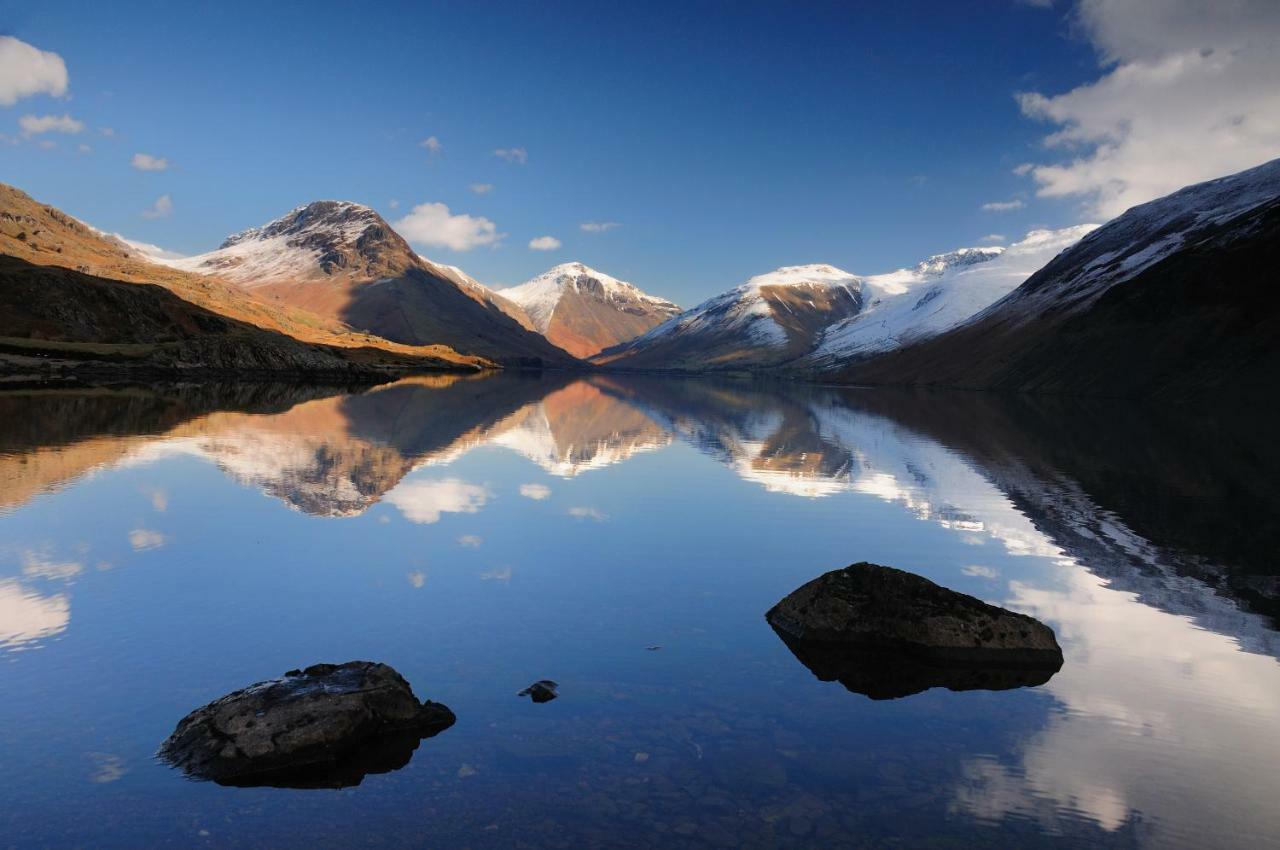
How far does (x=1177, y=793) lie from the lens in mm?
11555

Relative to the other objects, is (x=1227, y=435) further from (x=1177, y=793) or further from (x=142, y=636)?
(x=142, y=636)

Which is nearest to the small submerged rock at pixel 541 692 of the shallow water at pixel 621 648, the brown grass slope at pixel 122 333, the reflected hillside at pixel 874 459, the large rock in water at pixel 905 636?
the shallow water at pixel 621 648

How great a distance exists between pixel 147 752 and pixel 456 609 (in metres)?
7.76

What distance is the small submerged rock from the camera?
45.9ft

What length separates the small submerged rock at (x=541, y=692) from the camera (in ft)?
45.9

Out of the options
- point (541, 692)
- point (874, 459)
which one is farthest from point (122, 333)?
point (541, 692)

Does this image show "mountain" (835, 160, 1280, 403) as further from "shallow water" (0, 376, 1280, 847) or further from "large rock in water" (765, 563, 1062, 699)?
"large rock in water" (765, 563, 1062, 699)

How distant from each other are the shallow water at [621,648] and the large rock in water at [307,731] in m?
0.46

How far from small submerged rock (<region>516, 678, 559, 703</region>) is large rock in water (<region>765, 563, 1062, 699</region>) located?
560 centimetres

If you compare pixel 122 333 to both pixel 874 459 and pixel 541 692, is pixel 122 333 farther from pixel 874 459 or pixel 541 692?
pixel 541 692

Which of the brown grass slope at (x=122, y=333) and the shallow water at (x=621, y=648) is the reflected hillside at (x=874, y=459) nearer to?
the shallow water at (x=621, y=648)

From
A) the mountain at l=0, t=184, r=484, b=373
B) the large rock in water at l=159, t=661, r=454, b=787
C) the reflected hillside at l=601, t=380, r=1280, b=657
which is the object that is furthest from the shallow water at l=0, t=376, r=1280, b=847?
the mountain at l=0, t=184, r=484, b=373

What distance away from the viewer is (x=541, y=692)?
46.3 ft

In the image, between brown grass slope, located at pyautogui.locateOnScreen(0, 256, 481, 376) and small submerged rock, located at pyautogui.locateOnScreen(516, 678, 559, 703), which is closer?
small submerged rock, located at pyautogui.locateOnScreen(516, 678, 559, 703)
